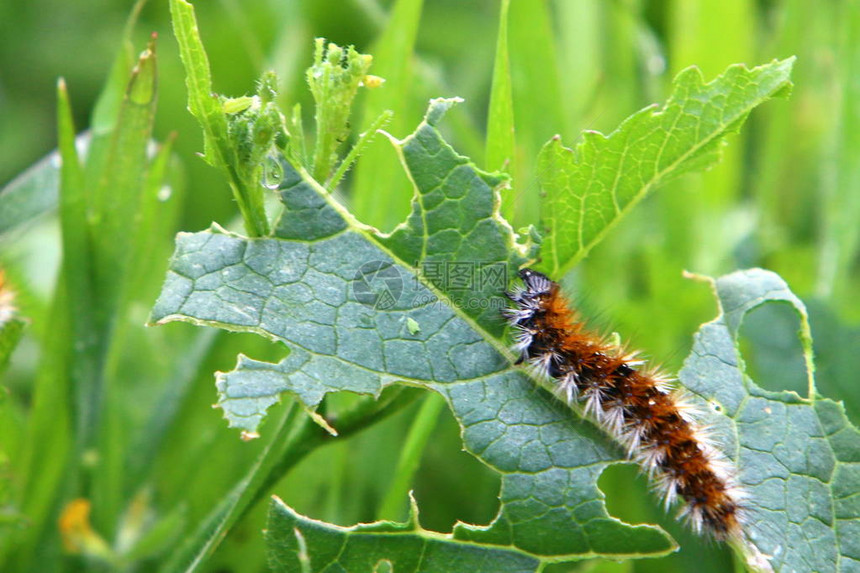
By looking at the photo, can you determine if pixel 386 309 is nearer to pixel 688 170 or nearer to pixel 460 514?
pixel 688 170

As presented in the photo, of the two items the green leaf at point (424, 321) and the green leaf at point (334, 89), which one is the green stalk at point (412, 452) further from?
the green leaf at point (334, 89)

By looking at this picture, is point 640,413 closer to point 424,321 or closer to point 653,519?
point 424,321

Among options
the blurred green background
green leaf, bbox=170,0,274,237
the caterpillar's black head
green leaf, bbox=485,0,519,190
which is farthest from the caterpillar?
green leaf, bbox=170,0,274,237

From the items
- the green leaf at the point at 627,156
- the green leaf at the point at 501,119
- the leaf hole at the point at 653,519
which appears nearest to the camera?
the green leaf at the point at 627,156

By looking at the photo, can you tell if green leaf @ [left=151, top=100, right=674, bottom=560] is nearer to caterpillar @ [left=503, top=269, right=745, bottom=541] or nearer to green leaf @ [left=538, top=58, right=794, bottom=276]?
caterpillar @ [left=503, top=269, right=745, bottom=541]

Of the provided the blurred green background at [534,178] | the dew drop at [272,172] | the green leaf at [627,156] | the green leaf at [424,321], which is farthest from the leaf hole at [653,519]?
the dew drop at [272,172]

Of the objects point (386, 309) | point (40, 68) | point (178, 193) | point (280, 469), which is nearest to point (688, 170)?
point (386, 309)
